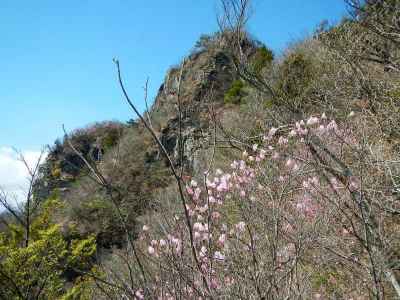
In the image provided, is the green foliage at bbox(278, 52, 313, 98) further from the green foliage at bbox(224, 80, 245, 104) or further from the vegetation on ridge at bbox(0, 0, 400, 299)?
the green foliage at bbox(224, 80, 245, 104)

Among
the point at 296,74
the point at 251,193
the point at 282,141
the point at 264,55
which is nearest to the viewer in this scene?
the point at 251,193

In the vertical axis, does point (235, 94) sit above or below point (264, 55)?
below

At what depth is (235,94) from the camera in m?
18.3

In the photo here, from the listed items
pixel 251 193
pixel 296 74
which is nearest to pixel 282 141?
pixel 251 193

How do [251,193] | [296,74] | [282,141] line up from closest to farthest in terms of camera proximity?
[251,193] < [282,141] < [296,74]

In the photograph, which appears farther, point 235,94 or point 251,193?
point 235,94

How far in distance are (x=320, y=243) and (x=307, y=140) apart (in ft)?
3.56

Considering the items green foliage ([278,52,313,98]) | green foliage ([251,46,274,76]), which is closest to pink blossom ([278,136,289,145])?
green foliage ([278,52,313,98])

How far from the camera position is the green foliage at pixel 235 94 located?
18016 millimetres

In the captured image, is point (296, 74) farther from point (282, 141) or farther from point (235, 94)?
point (282, 141)

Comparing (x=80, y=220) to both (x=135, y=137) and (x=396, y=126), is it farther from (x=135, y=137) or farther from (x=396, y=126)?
(x=396, y=126)

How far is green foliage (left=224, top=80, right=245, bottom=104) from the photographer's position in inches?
709

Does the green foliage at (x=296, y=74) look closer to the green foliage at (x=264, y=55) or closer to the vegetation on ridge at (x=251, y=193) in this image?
the vegetation on ridge at (x=251, y=193)

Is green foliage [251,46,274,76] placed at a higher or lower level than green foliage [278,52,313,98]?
higher
